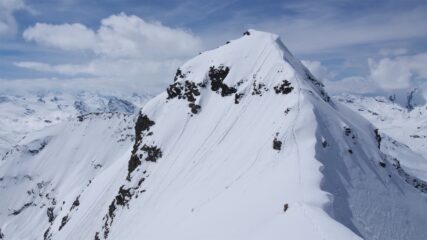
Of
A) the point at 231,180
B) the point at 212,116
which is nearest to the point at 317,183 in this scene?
the point at 231,180

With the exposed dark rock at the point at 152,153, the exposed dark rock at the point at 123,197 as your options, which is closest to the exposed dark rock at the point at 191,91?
the exposed dark rock at the point at 152,153

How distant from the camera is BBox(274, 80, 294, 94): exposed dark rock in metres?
71.6

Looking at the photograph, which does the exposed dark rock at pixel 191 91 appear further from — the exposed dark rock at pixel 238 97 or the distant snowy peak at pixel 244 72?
the exposed dark rock at pixel 238 97

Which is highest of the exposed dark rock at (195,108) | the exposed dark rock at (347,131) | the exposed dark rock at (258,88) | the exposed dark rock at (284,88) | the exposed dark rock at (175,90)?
the exposed dark rock at (284,88)

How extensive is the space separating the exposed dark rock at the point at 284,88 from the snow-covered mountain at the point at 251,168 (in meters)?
0.22

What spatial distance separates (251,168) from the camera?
58125 millimetres

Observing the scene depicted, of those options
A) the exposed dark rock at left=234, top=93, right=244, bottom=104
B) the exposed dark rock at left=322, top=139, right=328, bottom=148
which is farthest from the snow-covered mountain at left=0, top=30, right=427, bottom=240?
the exposed dark rock at left=234, top=93, right=244, bottom=104

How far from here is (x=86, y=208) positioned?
372 ft

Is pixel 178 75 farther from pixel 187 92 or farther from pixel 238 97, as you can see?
pixel 238 97

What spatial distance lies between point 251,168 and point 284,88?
64.9ft

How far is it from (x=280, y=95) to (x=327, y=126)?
47.1 ft

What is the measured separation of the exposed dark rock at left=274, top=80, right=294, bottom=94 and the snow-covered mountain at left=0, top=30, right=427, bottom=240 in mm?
221

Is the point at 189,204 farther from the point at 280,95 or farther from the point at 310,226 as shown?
the point at 310,226

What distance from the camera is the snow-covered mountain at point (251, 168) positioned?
41.9 metres
